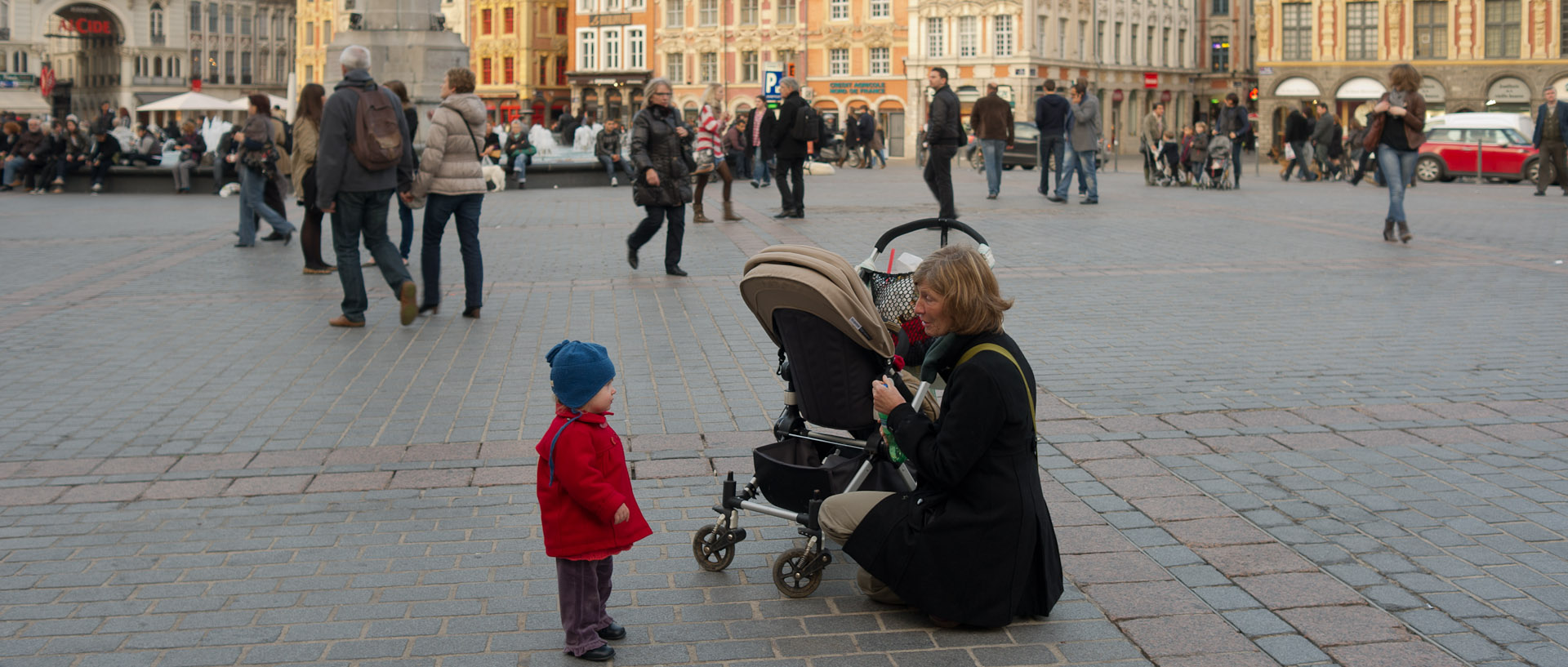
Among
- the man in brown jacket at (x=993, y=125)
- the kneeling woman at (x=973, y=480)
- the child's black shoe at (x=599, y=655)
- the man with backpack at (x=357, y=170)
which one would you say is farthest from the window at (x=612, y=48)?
the child's black shoe at (x=599, y=655)

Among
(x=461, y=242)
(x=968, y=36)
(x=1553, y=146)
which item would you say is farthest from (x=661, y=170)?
Result: (x=968, y=36)

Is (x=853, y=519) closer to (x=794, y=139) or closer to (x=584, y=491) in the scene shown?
(x=584, y=491)

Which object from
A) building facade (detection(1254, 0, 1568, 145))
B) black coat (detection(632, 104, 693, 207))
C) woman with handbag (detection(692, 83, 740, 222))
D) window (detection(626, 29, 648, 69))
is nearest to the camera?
black coat (detection(632, 104, 693, 207))

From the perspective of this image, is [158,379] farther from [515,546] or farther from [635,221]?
[635,221]

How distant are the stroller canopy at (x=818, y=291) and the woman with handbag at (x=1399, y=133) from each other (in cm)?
1084

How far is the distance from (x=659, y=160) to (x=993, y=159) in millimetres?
11013

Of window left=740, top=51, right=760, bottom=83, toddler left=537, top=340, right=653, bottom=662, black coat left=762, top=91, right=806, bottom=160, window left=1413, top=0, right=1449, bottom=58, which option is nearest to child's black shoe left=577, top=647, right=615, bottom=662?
toddler left=537, top=340, right=653, bottom=662

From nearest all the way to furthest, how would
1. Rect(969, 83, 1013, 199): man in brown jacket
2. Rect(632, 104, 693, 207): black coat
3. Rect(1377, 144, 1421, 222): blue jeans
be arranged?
Rect(632, 104, 693, 207): black coat → Rect(1377, 144, 1421, 222): blue jeans → Rect(969, 83, 1013, 199): man in brown jacket

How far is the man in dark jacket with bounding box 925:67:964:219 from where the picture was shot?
17.5 meters

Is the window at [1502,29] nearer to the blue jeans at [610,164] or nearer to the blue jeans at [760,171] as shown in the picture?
the blue jeans at [760,171]

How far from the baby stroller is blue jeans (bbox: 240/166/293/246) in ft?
36.5

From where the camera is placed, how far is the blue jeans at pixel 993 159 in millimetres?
22047

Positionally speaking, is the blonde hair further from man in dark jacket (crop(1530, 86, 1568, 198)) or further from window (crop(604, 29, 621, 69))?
window (crop(604, 29, 621, 69))

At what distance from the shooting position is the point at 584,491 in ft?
12.3
